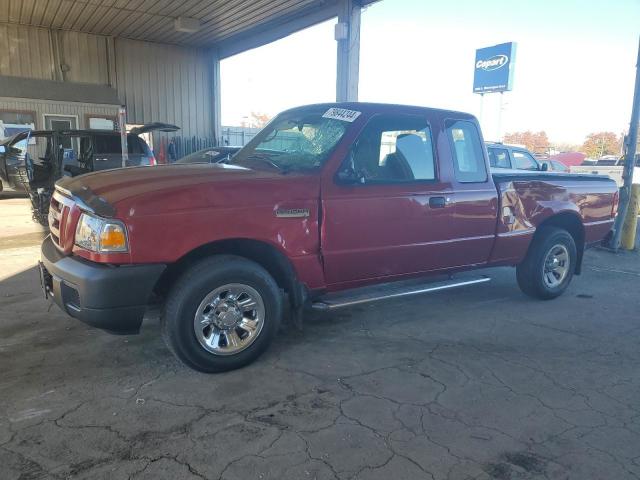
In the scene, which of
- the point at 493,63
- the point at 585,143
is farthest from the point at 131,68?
the point at 585,143

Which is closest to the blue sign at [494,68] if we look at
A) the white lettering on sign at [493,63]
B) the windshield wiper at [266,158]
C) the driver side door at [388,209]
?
the white lettering on sign at [493,63]

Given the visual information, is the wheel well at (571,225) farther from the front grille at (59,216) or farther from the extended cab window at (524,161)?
the extended cab window at (524,161)

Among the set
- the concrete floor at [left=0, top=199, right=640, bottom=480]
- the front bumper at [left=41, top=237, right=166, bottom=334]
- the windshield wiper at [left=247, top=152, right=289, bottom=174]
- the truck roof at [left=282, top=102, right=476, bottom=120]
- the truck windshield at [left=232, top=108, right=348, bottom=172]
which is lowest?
the concrete floor at [left=0, top=199, right=640, bottom=480]

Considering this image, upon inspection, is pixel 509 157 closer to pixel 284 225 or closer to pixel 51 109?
pixel 284 225

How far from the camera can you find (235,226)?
343cm

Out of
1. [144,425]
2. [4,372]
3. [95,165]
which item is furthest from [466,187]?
[95,165]

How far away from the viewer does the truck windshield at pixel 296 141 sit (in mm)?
4018

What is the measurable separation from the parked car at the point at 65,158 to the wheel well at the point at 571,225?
25.0 feet

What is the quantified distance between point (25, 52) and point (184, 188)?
1651 cm

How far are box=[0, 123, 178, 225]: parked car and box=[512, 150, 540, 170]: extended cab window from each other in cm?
835

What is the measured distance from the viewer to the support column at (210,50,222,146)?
63.6 feet

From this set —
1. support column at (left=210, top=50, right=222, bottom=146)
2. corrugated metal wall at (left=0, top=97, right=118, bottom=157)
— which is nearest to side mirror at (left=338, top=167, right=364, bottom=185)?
corrugated metal wall at (left=0, top=97, right=118, bottom=157)

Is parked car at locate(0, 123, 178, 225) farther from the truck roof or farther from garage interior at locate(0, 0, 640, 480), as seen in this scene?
the truck roof

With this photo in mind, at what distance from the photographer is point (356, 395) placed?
132 inches
